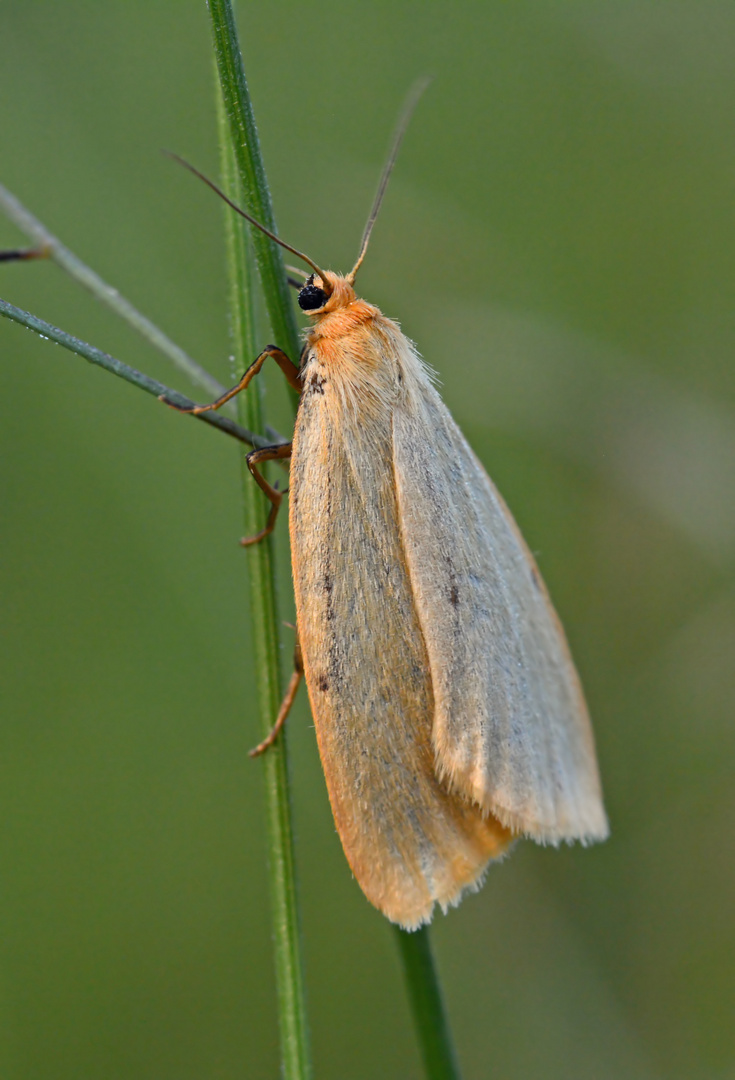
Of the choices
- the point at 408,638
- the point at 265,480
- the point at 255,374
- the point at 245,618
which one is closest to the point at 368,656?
the point at 408,638

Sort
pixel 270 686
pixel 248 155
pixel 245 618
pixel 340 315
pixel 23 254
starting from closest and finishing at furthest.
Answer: pixel 23 254 < pixel 248 155 < pixel 270 686 < pixel 340 315 < pixel 245 618

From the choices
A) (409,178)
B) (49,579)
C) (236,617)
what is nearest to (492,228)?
(409,178)

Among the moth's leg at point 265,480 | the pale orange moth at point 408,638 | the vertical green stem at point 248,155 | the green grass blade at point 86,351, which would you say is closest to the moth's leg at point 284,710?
the pale orange moth at point 408,638

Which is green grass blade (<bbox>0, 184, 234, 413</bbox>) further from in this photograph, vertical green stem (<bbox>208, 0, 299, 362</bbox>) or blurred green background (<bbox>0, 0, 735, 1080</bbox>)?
blurred green background (<bbox>0, 0, 735, 1080</bbox>)

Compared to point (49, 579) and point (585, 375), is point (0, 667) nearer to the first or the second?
point (49, 579)

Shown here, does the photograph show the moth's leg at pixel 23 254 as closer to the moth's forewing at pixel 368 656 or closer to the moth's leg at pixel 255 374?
the moth's leg at pixel 255 374

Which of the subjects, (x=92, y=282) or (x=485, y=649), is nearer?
(x=92, y=282)

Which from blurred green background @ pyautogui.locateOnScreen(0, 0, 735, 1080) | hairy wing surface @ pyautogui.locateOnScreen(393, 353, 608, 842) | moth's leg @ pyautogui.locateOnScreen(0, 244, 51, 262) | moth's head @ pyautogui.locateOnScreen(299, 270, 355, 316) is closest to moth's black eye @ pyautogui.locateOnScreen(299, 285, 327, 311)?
moth's head @ pyautogui.locateOnScreen(299, 270, 355, 316)

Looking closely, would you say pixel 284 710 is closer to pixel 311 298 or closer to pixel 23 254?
pixel 23 254
